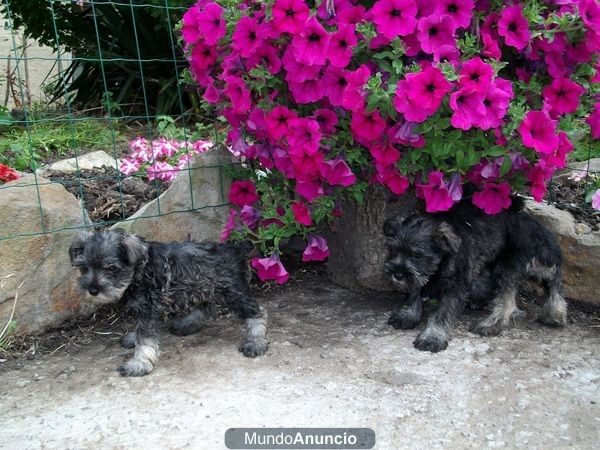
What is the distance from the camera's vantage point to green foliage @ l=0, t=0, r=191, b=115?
8.66 m

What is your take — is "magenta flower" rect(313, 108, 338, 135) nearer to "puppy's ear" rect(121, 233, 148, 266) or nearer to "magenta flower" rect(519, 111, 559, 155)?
"magenta flower" rect(519, 111, 559, 155)

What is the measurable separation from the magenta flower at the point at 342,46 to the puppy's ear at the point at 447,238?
1.23 m

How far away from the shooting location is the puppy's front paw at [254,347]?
4.21 meters

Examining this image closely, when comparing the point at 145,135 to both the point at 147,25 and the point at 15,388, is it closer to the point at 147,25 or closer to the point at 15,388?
the point at 147,25

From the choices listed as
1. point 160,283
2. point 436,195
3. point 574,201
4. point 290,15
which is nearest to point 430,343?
point 436,195

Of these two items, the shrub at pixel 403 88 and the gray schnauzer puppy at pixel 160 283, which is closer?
the shrub at pixel 403 88

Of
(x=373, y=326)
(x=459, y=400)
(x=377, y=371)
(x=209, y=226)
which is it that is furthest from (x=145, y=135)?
(x=459, y=400)

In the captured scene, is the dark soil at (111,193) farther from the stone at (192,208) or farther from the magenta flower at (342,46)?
the magenta flower at (342,46)

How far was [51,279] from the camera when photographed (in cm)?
453

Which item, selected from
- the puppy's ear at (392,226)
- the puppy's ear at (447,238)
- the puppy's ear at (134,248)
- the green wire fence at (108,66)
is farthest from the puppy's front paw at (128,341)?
the green wire fence at (108,66)

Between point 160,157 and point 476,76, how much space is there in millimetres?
3533

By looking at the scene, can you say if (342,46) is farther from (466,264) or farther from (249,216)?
(466,264)

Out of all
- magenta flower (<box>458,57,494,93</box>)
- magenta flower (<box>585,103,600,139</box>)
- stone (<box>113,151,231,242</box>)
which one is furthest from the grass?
magenta flower (<box>585,103,600,139</box>)

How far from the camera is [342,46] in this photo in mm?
3660
